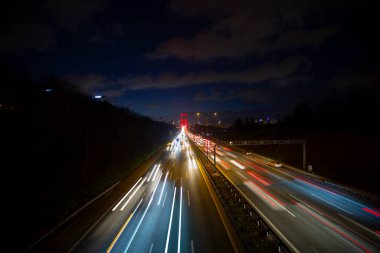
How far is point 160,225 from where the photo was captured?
17062mm

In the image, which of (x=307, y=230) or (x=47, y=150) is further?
(x=47, y=150)

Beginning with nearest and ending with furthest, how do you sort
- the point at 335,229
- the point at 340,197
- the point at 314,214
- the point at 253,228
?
the point at 253,228, the point at 335,229, the point at 314,214, the point at 340,197

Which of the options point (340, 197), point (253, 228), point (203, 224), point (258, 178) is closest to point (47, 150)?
point (203, 224)

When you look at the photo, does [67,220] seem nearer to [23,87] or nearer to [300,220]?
[23,87]

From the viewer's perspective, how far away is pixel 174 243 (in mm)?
14336

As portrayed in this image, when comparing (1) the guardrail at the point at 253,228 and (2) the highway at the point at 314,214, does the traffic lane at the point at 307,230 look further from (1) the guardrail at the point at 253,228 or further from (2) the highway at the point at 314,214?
(1) the guardrail at the point at 253,228

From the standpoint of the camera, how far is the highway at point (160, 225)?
1400 cm

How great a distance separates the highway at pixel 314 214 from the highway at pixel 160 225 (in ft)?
15.4

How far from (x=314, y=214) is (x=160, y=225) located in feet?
43.4

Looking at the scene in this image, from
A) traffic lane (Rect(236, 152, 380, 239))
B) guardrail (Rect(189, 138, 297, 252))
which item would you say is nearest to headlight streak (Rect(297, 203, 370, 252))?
traffic lane (Rect(236, 152, 380, 239))

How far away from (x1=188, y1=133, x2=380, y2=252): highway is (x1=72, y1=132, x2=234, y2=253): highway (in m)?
4.69

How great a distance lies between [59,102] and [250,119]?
150 metres

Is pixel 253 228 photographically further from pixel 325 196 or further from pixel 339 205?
pixel 325 196

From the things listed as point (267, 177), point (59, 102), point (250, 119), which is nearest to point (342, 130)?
point (267, 177)
